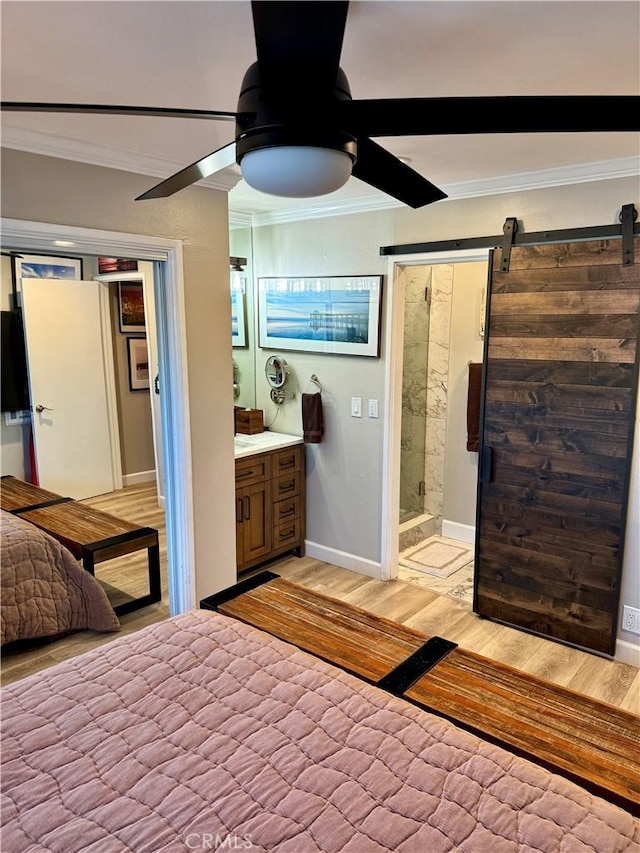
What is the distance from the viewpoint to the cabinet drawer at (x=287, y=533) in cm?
407

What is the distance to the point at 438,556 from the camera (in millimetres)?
4348

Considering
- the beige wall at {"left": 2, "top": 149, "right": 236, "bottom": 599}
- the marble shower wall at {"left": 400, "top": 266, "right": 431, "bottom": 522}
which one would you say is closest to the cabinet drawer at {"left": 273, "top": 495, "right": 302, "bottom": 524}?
the beige wall at {"left": 2, "top": 149, "right": 236, "bottom": 599}

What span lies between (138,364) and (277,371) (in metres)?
1.24

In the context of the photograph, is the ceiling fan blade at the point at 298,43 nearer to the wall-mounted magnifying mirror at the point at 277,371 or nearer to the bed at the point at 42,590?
the bed at the point at 42,590

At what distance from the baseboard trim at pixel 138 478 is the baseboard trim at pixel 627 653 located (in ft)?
8.73

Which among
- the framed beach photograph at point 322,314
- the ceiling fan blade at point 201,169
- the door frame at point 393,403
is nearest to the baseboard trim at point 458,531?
the door frame at point 393,403

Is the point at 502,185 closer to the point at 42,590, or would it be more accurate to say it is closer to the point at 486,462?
the point at 486,462

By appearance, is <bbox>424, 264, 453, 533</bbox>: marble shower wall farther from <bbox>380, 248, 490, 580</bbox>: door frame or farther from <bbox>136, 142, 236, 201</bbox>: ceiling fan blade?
<bbox>136, 142, 236, 201</bbox>: ceiling fan blade

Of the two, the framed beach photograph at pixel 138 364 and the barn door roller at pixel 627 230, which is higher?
the barn door roller at pixel 627 230

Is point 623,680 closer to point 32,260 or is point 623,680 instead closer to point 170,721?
point 170,721

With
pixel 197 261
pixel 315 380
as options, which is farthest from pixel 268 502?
pixel 197 261

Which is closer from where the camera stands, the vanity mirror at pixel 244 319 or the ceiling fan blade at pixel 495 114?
the ceiling fan blade at pixel 495 114

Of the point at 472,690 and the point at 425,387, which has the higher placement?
the point at 425,387

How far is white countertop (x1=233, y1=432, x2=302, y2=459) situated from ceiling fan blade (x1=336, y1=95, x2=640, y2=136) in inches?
106
